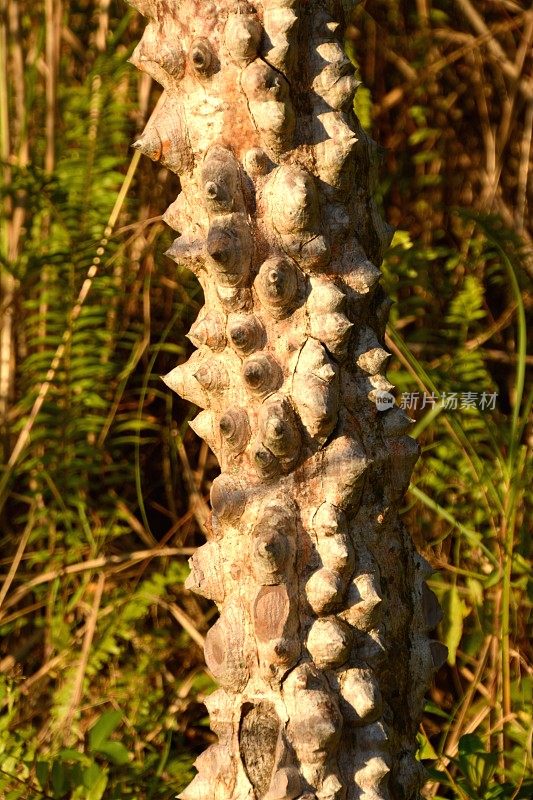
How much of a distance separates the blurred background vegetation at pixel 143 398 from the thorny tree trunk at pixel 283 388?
61cm

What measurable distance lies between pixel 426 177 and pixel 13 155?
3.28ft

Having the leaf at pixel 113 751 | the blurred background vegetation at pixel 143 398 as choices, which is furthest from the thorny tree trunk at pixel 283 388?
the blurred background vegetation at pixel 143 398

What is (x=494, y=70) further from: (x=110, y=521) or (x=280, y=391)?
(x=280, y=391)

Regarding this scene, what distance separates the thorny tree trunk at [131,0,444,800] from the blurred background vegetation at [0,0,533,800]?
23.9 inches

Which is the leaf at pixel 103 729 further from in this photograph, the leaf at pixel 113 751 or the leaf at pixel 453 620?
the leaf at pixel 453 620

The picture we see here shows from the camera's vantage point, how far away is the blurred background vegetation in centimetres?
166

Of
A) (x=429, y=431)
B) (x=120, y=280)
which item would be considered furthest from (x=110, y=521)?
(x=429, y=431)

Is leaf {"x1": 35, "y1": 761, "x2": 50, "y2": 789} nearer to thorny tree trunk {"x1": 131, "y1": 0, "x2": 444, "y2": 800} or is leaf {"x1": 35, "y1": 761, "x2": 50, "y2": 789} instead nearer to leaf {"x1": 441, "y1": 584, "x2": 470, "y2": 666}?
thorny tree trunk {"x1": 131, "y1": 0, "x2": 444, "y2": 800}

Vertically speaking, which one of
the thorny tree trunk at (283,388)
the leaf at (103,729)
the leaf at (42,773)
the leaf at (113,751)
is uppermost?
the thorny tree trunk at (283,388)

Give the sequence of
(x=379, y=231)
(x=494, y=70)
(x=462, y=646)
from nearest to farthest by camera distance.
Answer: (x=379, y=231) → (x=462, y=646) → (x=494, y=70)

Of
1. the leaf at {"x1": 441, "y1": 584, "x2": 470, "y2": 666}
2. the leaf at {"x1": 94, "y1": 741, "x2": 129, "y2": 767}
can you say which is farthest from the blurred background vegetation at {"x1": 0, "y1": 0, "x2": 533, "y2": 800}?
the leaf at {"x1": 94, "y1": 741, "x2": 129, "y2": 767}

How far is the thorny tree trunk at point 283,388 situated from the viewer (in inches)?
31.8

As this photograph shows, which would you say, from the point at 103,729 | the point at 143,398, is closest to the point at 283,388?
the point at 103,729

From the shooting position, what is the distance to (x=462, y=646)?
5.96 feet
